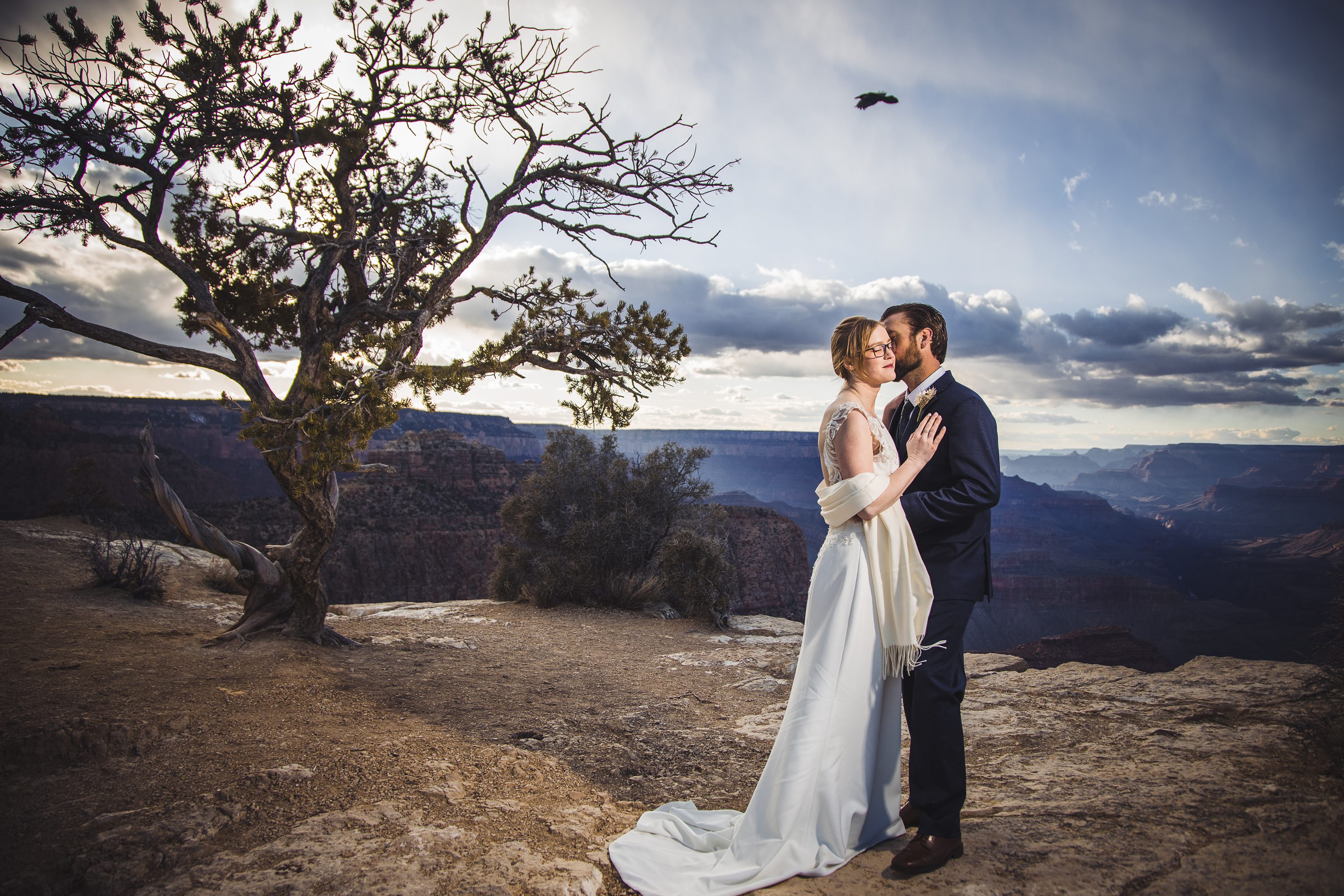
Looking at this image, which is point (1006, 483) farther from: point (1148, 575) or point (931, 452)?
point (931, 452)

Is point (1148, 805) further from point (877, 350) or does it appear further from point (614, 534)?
point (614, 534)

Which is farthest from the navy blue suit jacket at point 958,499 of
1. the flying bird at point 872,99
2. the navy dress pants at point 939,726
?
the flying bird at point 872,99

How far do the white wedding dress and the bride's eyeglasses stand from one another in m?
0.23

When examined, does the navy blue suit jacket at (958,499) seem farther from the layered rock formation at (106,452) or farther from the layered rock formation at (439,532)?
the layered rock formation at (439,532)

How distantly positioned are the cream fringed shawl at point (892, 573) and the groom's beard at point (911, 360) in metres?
0.57

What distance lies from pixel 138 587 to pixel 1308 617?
6785cm

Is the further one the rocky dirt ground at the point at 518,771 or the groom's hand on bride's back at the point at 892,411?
the groom's hand on bride's back at the point at 892,411

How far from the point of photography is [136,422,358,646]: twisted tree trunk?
6082 mm

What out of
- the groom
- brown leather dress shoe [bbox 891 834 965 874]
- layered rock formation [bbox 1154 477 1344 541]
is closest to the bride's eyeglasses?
the groom

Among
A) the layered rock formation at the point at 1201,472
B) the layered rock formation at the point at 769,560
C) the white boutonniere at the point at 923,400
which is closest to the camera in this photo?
the white boutonniere at the point at 923,400

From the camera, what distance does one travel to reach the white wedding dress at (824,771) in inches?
93.4

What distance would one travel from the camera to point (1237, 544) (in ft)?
226

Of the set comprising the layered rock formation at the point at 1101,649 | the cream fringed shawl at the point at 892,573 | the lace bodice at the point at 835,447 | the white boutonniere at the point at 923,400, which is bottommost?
the layered rock formation at the point at 1101,649

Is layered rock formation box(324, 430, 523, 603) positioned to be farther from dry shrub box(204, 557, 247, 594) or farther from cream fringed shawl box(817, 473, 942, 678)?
cream fringed shawl box(817, 473, 942, 678)
